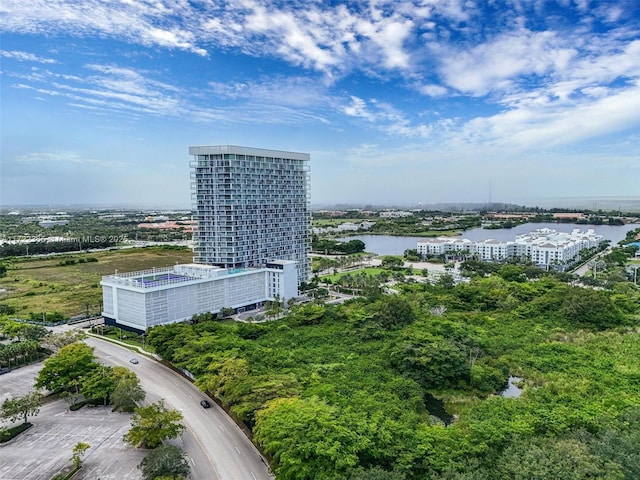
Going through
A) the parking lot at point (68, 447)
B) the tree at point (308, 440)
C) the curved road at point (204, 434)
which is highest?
the tree at point (308, 440)

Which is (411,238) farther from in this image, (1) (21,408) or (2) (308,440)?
(2) (308,440)

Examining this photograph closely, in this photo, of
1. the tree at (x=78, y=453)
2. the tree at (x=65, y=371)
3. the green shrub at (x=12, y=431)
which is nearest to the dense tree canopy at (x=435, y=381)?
the tree at (x=65, y=371)

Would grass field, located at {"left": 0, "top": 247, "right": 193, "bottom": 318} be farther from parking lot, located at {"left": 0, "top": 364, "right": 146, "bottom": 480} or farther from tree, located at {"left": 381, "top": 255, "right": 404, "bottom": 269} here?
tree, located at {"left": 381, "top": 255, "right": 404, "bottom": 269}

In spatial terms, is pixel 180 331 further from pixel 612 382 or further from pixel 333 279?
pixel 333 279

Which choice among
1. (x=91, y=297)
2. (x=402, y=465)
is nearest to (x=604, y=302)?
(x=402, y=465)

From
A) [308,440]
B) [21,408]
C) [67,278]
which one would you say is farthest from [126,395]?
[67,278]

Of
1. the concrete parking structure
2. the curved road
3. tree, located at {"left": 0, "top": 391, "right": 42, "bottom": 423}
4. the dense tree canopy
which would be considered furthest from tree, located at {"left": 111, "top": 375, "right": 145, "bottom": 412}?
tree, located at {"left": 0, "top": 391, "right": 42, "bottom": 423}

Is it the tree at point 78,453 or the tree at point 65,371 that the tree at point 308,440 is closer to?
the tree at point 78,453
